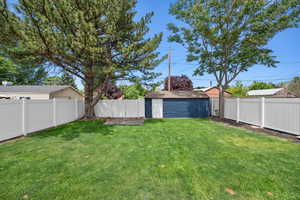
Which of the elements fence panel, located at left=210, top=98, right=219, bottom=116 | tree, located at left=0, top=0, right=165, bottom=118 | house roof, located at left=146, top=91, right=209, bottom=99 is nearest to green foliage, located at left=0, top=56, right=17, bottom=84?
tree, located at left=0, top=0, right=165, bottom=118

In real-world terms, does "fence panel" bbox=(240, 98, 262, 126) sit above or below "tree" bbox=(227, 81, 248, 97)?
below

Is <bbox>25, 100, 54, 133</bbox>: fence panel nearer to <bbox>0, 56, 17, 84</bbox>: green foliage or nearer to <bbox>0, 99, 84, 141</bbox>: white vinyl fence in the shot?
<bbox>0, 99, 84, 141</bbox>: white vinyl fence

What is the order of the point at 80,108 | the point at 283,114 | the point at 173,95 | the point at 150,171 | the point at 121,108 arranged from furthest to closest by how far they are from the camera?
1. the point at 173,95
2. the point at 121,108
3. the point at 80,108
4. the point at 283,114
5. the point at 150,171

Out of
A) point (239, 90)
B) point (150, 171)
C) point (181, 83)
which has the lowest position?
point (150, 171)

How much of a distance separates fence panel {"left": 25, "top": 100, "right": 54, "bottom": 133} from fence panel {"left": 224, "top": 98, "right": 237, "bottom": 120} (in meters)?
10.3

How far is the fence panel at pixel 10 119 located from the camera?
4191 mm

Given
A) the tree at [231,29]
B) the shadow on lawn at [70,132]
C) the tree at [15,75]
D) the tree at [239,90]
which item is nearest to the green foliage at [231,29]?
the tree at [231,29]

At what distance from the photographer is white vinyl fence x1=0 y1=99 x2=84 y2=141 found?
169 inches

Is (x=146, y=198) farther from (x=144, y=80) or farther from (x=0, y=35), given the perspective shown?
(x=0, y=35)

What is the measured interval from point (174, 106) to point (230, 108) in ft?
13.3

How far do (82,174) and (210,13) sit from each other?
9.48 meters

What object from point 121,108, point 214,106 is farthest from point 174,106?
point 121,108

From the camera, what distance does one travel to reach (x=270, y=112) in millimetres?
5594

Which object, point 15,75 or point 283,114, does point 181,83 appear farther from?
point 15,75
